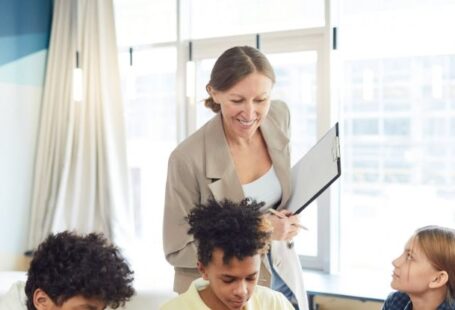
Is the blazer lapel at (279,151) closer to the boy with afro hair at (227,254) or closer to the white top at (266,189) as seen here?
the white top at (266,189)

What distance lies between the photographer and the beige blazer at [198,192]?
163cm

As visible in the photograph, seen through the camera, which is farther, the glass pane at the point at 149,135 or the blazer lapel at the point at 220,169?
the glass pane at the point at 149,135

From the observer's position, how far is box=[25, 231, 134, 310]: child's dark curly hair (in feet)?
4.07

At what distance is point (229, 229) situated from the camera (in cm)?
141

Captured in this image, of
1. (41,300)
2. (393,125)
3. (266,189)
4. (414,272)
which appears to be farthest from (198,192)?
(393,125)

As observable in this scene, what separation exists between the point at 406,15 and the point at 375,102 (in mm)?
504

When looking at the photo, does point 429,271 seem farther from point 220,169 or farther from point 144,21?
point 144,21

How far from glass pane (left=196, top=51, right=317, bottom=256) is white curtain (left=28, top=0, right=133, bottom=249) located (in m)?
0.80

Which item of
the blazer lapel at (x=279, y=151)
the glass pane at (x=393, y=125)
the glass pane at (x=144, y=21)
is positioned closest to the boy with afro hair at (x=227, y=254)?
the blazer lapel at (x=279, y=151)

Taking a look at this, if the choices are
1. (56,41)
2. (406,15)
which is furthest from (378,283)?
(56,41)

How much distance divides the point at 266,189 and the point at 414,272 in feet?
1.93

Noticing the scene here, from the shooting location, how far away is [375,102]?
10.4ft

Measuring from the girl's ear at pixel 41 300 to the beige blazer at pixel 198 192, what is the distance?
0.45m

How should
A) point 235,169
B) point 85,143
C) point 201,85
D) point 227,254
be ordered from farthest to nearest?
point 85,143
point 201,85
point 235,169
point 227,254
